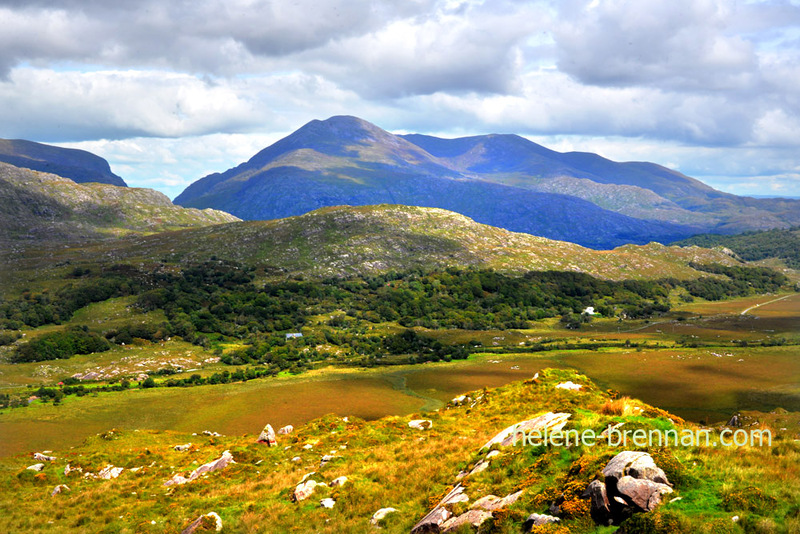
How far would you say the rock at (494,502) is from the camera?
2661 centimetres

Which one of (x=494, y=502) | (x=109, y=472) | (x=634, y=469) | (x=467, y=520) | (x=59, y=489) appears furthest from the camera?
(x=109, y=472)

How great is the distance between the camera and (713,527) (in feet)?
67.1

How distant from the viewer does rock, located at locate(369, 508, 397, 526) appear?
98.5ft

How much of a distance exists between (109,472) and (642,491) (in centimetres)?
5259

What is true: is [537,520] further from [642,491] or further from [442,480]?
[442,480]

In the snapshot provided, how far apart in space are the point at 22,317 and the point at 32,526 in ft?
621

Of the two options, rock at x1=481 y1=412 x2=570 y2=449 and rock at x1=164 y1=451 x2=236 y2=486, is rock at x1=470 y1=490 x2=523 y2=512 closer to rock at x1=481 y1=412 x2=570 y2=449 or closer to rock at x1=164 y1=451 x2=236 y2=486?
rock at x1=481 y1=412 x2=570 y2=449

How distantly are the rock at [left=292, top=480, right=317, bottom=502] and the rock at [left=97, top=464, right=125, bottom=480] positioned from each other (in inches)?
1055

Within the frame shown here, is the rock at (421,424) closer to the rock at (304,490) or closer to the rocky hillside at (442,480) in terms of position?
the rocky hillside at (442,480)

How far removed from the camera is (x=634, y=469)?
937 inches

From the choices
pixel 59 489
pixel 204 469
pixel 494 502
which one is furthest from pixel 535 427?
pixel 59 489

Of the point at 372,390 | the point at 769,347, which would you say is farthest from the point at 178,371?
the point at 769,347

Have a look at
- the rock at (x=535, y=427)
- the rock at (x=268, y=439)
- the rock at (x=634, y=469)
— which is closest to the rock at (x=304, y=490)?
the rock at (x=535, y=427)

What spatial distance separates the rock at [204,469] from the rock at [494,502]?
1203 inches
